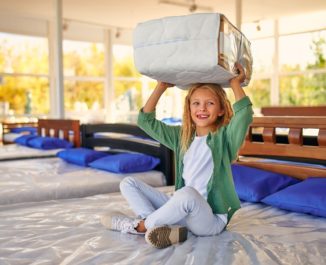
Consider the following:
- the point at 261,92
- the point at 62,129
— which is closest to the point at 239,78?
the point at 62,129

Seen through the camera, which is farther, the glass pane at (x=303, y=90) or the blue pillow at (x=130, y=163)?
the glass pane at (x=303, y=90)

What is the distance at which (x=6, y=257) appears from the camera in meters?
1.43

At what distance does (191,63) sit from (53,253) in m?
0.85

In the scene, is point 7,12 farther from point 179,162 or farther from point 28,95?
point 179,162

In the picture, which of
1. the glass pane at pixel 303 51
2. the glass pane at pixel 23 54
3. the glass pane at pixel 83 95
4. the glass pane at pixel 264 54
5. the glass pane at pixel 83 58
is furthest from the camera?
the glass pane at pixel 264 54

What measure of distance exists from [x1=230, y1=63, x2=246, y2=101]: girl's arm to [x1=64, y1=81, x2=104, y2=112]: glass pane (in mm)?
8235

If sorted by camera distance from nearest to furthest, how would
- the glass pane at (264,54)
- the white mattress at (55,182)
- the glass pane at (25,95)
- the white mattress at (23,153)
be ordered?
1. the white mattress at (55,182)
2. the white mattress at (23,153)
3. the glass pane at (25,95)
4. the glass pane at (264,54)

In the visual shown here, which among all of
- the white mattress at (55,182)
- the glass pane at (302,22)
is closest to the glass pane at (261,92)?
the glass pane at (302,22)

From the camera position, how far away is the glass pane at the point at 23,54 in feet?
27.8

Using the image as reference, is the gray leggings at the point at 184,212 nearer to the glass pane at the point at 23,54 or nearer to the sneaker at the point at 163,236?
the sneaker at the point at 163,236

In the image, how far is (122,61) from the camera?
10531mm

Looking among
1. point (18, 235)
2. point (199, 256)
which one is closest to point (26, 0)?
point (18, 235)

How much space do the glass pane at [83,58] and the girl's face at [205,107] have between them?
317 inches

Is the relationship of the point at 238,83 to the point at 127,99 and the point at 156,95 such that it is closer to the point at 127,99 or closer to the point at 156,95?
the point at 156,95
